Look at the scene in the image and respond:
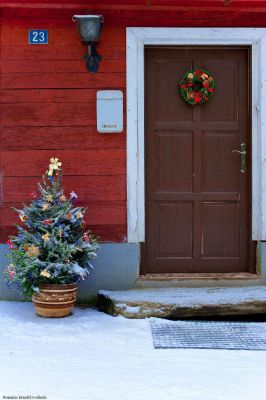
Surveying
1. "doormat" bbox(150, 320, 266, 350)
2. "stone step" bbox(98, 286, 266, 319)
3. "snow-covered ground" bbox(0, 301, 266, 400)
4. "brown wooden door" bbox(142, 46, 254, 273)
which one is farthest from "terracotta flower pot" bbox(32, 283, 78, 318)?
"brown wooden door" bbox(142, 46, 254, 273)

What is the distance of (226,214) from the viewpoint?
5512 mm

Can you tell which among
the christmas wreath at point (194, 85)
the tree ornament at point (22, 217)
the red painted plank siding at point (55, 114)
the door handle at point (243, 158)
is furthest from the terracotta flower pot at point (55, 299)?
the christmas wreath at point (194, 85)

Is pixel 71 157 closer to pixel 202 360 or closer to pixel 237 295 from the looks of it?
pixel 237 295

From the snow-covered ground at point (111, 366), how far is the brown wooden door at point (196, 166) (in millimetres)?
1121

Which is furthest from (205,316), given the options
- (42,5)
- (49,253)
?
(42,5)

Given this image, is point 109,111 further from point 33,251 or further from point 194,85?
point 33,251

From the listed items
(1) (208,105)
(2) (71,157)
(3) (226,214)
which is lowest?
(3) (226,214)

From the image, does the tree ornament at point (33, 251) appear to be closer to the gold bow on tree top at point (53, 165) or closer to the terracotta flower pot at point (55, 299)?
the terracotta flower pot at point (55, 299)

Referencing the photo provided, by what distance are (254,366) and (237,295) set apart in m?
1.40

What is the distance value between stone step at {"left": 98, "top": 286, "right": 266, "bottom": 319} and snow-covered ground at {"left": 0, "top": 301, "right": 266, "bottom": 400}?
0.54ft

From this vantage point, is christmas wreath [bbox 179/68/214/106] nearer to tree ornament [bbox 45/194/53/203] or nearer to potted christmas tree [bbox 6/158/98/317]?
potted christmas tree [bbox 6/158/98/317]

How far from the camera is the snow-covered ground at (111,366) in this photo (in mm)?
3177

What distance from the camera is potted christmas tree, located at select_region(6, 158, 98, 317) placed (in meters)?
4.73

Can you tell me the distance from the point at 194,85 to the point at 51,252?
2.11 m
